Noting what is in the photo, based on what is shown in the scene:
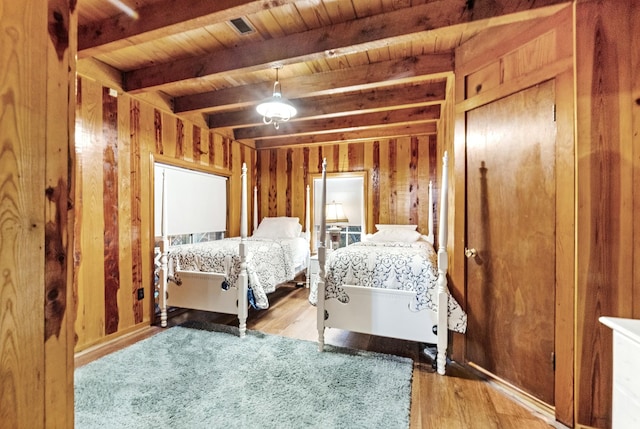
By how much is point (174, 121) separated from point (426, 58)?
2761 millimetres

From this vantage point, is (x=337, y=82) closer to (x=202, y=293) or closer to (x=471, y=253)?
(x=471, y=253)

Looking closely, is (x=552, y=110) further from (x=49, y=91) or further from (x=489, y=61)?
(x=49, y=91)

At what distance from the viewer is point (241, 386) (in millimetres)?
1914

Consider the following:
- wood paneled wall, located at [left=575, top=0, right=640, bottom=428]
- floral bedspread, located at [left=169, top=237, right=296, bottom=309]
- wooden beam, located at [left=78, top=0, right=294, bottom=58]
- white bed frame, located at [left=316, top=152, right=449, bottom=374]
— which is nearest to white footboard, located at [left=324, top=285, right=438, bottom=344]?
white bed frame, located at [left=316, top=152, right=449, bottom=374]

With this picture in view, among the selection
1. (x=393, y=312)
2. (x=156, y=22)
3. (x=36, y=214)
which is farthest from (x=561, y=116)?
(x=156, y=22)

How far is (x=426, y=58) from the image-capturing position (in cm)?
243

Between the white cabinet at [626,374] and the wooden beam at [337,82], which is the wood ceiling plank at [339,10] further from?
the white cabinet at [626,374]

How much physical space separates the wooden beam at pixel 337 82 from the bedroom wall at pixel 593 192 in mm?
890

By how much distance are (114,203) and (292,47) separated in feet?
6.99

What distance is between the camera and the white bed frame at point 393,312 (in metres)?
2.14

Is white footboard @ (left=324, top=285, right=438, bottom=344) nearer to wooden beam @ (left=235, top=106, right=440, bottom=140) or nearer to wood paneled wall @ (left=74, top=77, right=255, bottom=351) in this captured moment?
wood paneled wall @ (left=74, top=77, right=255, bottom=351)

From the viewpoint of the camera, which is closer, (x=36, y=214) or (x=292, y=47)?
(x=36, y=214)

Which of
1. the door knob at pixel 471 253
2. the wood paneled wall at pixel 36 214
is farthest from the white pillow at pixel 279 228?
the wood paneled wall at pixel 36 214

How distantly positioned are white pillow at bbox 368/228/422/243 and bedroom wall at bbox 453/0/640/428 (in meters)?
2.07
